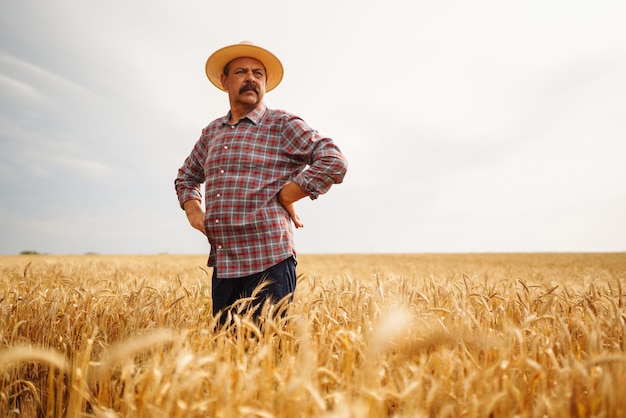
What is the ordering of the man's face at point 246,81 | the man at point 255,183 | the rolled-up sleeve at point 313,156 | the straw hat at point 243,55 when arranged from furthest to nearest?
the straw hat at point 243,55, the man's face at point 246,81, the man at point 255,183, the rolled-up sleeve at point 313,156

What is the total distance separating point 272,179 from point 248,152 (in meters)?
0.28

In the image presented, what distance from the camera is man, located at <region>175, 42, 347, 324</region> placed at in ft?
9.55

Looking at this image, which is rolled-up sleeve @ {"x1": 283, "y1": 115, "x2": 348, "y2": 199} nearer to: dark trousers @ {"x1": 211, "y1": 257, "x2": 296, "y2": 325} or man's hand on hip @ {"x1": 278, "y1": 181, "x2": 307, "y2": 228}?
man's hand on hip @ {"x1": 278, "y1": 181, "x2": 307, "y2": 228}

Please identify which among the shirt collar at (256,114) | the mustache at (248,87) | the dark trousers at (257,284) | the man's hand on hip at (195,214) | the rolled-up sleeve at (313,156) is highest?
the mustache at (248,87)

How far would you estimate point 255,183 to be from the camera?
296cm

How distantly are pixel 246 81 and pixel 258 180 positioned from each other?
2.85 feet

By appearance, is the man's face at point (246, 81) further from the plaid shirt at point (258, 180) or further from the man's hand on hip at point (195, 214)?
the man's hand on hip at point (195, 214)

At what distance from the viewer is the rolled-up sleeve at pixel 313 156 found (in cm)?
281

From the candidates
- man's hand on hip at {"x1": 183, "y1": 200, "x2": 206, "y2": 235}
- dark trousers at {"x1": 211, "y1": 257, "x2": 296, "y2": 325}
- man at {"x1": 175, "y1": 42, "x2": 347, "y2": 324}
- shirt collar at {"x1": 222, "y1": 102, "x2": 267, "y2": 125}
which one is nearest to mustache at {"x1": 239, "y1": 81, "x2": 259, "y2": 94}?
man at {"x1": 175, "y1": 42, "x2": 347, "y2": 324}

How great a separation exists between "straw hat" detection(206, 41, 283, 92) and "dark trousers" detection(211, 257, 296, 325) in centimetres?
171

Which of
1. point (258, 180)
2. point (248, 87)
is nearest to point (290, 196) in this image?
point (258, 180)

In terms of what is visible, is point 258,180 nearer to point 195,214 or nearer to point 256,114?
point 256,114

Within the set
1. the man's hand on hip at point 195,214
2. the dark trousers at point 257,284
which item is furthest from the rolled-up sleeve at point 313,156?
the man's hand on hip at point 195,214

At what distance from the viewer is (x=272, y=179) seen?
3027 millimetres
